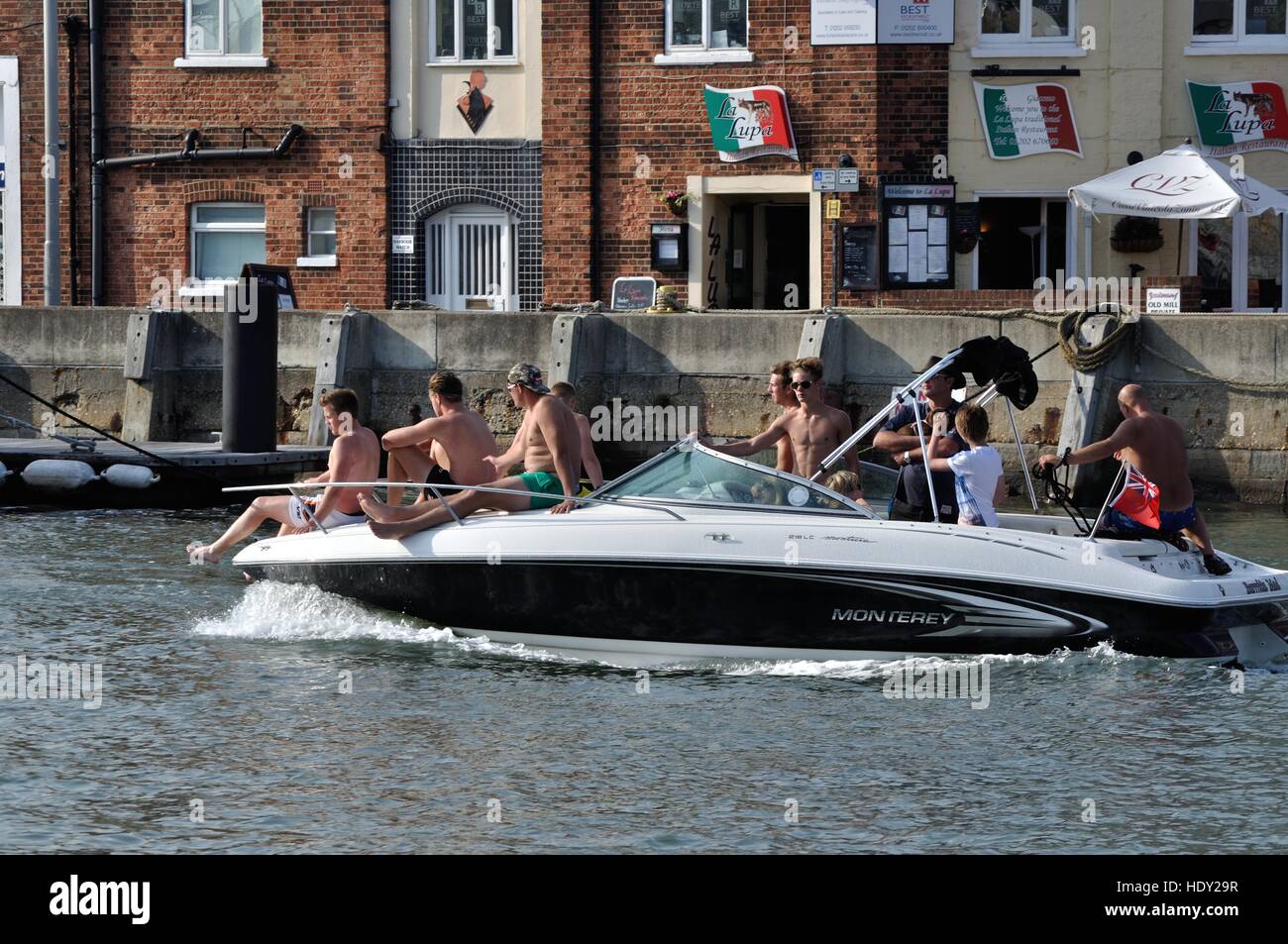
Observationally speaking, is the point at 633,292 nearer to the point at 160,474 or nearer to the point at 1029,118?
the point at 1029,118

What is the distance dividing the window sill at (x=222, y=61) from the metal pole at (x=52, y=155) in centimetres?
161

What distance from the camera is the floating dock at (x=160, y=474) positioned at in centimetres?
1708

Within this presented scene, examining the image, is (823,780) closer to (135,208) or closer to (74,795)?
(74,795)

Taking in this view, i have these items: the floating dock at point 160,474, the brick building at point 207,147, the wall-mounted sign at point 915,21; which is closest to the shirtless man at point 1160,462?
the floating dock at point 160,474

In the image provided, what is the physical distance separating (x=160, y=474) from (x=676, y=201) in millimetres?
8412

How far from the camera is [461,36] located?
24.2m

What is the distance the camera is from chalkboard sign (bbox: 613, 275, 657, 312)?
2236 centimetres

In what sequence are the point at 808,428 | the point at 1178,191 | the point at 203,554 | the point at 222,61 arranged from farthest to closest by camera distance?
the point at 222,61 → the point at 1178,191 → the point at 203,554 → the point at 808,428

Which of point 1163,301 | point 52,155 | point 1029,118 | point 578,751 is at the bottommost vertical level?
point 578,751

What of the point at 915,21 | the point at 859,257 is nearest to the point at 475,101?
the point at 859,257

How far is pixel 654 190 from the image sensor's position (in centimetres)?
2358

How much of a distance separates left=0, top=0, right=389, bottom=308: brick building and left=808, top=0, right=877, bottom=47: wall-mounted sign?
5.41m
